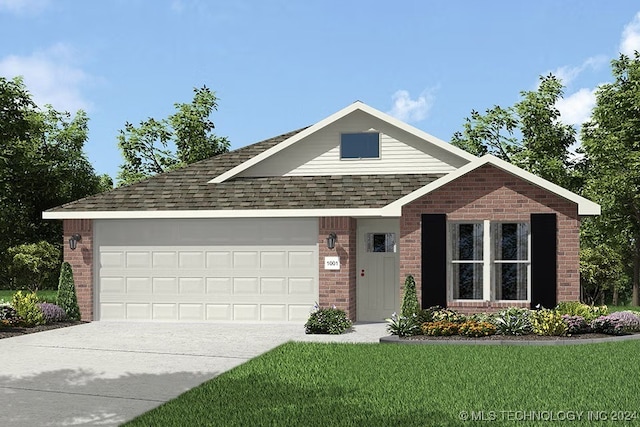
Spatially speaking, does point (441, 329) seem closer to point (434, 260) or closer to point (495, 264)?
point (434, 260)

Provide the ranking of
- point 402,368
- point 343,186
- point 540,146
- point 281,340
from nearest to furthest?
1. point 402,368
2. point 281,340
3. point 343,186
4. point 540,146

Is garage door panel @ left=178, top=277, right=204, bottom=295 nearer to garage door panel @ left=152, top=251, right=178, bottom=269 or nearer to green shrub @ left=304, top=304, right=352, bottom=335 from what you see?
garage door panel @ left=152, top=251, right=178, bottom=269

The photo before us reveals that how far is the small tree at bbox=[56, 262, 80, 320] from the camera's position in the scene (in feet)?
68.0

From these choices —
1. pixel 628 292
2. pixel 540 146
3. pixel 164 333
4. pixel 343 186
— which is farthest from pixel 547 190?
pixel 628 292

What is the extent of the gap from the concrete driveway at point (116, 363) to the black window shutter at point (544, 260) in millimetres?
3878

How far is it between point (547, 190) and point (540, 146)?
65.4ft

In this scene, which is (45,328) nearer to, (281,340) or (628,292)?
(281,340)

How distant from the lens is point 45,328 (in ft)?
61.9

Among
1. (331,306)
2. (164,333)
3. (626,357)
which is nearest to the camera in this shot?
(626,357)

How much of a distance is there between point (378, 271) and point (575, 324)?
234 inches

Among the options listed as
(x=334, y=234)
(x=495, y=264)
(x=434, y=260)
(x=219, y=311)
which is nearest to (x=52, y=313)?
(x=219, y=311)

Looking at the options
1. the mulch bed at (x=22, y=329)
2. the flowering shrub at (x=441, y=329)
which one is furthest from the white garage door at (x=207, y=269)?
the flowering shrub at (x=441, y=329)

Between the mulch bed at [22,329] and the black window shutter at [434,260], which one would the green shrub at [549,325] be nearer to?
the black window shutter at [434,260]

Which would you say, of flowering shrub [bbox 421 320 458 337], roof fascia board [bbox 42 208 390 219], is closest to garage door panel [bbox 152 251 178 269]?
roof fascia board [bbox 42 208 390 219]
